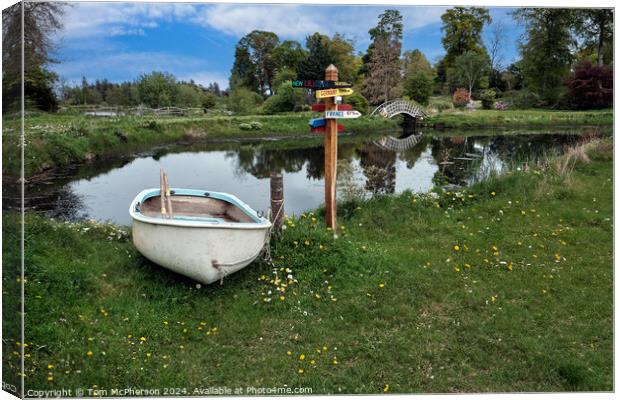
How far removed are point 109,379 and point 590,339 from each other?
14.1 ft

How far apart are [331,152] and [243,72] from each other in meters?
2.90

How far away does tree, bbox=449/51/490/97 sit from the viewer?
8555mm

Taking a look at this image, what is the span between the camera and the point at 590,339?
4.98 metres

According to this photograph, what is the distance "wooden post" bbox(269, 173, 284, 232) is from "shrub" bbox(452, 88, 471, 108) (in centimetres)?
583

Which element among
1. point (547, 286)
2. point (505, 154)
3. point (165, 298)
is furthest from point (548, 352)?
point (505, 154)

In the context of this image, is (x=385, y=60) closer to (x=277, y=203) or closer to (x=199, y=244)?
(x=277, y=203)

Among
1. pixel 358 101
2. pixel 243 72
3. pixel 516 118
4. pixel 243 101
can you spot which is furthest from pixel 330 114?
pixel 516 118

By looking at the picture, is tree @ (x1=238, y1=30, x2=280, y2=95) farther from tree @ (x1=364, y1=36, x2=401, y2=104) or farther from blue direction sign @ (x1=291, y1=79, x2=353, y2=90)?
tree @ (x1=364, y1=36, x2=401, y2=104)

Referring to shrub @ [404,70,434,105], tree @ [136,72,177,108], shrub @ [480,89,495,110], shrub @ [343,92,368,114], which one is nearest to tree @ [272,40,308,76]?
shrub @ [404,70,434,105]

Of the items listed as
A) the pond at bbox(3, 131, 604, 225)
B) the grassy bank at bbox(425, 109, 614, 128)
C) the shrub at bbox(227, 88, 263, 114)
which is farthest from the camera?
the shrub at bbox(227, 88, 263, 114)

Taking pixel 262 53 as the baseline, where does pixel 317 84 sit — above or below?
below

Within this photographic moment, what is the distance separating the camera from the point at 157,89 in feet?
42.3

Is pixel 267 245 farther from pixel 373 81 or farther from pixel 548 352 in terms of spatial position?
pixel 373 81

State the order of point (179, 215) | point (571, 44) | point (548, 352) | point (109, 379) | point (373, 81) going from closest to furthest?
point (109, 379) → point (548, 352) → point (571, 44) → point (179, 215) → point (373, 81)
